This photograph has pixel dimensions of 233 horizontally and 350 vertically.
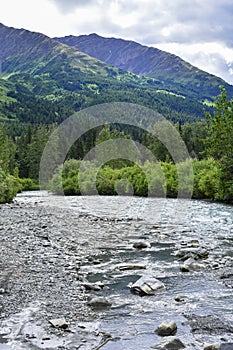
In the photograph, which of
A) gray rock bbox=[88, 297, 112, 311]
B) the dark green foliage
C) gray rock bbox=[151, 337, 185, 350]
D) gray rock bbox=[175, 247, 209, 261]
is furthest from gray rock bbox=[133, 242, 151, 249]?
the dark green foliage

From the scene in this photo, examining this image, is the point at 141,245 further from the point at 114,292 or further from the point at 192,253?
the point at 114,292

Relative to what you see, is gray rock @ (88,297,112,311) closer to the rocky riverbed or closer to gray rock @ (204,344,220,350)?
the rocky riverbed

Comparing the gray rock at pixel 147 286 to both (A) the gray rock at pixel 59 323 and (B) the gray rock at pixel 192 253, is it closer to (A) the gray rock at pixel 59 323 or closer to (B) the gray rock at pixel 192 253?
(A) the gray rock at pixel 59 323

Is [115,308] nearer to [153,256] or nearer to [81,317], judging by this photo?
[81,317]

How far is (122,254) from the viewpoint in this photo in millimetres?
18312

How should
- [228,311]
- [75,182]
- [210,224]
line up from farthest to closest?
[75,182] < [210,224] < [228,311]

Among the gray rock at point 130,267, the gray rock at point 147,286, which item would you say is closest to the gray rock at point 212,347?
the gray rock at point 147,286

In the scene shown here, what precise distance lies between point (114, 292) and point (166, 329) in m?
3.29

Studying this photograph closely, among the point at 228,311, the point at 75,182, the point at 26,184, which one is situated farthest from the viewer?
the point at 26,184

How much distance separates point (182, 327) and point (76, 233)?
16.2m

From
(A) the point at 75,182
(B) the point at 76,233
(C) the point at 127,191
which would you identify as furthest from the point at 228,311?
(A) the point at 75,182

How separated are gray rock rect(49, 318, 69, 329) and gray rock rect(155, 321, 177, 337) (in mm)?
2069

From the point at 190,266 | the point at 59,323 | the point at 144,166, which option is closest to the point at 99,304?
the point at 59,323

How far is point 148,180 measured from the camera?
68875mm
